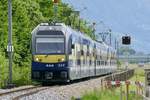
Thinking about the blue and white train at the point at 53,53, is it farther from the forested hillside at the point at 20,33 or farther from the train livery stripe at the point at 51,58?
the forested hillside at the point at 20,33

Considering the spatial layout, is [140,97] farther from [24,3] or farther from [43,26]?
[24,3]

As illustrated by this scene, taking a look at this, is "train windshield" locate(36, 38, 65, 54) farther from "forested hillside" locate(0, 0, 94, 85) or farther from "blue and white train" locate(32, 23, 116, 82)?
"forested hillside" locate(0, 0, 94, 85)

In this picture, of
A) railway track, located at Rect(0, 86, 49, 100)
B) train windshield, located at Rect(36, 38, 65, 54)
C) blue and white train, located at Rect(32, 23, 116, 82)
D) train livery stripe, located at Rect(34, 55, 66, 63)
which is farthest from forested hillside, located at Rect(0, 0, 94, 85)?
railway track, located at Rect(0, 86, 49, 100)

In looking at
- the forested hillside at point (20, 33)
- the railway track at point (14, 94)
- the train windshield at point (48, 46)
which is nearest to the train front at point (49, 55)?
the train windshield at point (48, 46)

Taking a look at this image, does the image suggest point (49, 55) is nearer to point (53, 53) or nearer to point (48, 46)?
point (53, 53)

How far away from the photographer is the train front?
40.6 metres

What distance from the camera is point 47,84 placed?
1753 inches

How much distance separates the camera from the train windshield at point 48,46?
4056cm

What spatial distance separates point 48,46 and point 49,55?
542 mm

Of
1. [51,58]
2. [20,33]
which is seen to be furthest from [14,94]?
[20,33]

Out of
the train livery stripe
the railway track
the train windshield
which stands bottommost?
the railway track

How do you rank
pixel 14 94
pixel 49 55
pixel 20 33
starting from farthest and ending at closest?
pixel 20 33 → pixel 49 55 → pixel 14 94

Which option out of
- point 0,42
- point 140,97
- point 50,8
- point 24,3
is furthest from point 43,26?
point 50,8

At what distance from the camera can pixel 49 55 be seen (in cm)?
4066
